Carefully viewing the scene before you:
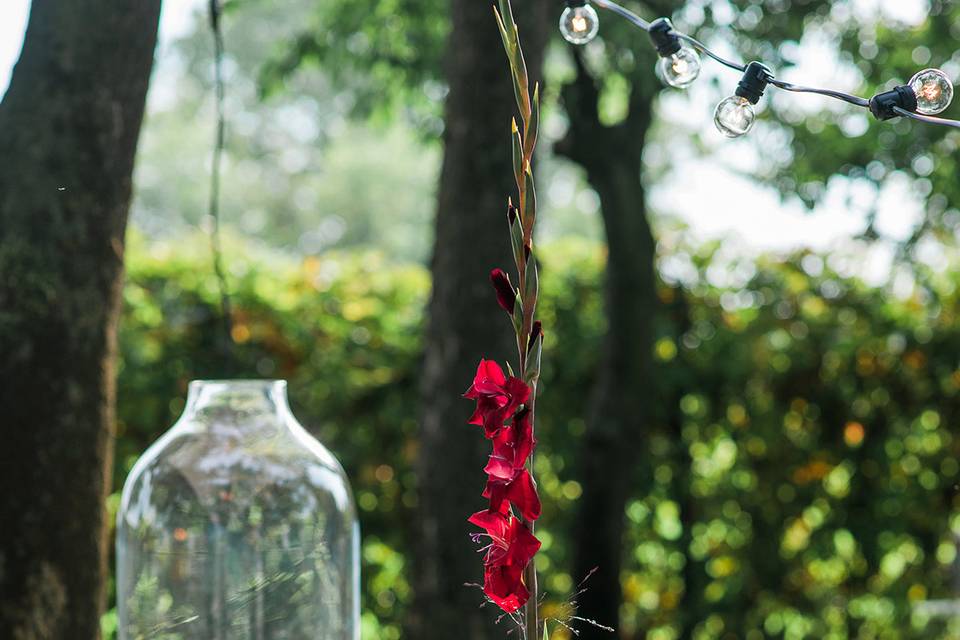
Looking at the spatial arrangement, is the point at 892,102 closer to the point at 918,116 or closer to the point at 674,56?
the point at 918,116

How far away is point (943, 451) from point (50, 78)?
3672 millimetres

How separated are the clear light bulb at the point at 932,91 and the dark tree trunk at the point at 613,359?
106 inches

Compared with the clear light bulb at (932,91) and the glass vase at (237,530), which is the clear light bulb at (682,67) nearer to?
the clear light bulb at (932,91)

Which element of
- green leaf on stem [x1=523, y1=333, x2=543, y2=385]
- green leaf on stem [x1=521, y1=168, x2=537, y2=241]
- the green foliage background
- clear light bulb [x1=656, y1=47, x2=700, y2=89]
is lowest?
the green foliage background

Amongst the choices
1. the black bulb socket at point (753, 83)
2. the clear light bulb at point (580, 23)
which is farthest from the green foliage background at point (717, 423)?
the black bulb socket at point (753, 83)

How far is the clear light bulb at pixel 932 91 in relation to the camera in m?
1.06

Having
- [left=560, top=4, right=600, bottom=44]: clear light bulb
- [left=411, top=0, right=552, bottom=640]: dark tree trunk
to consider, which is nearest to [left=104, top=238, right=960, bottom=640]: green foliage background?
[left=411, top=0, right=552, bottom=640]: dark tree trunk

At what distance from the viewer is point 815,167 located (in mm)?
3811

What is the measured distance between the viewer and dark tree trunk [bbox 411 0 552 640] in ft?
8.27

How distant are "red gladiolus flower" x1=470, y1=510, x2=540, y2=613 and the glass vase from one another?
653mm

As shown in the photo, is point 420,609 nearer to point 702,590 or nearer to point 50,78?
point 50,78

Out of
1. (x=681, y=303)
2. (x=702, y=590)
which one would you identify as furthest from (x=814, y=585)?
(x=681, y=303)

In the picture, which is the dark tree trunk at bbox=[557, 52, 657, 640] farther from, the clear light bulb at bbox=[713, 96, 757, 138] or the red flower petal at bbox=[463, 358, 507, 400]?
the red flower petal at bbox=[463, 358, 507, 400]

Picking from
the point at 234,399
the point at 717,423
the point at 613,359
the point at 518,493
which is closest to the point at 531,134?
the point at 518,493
